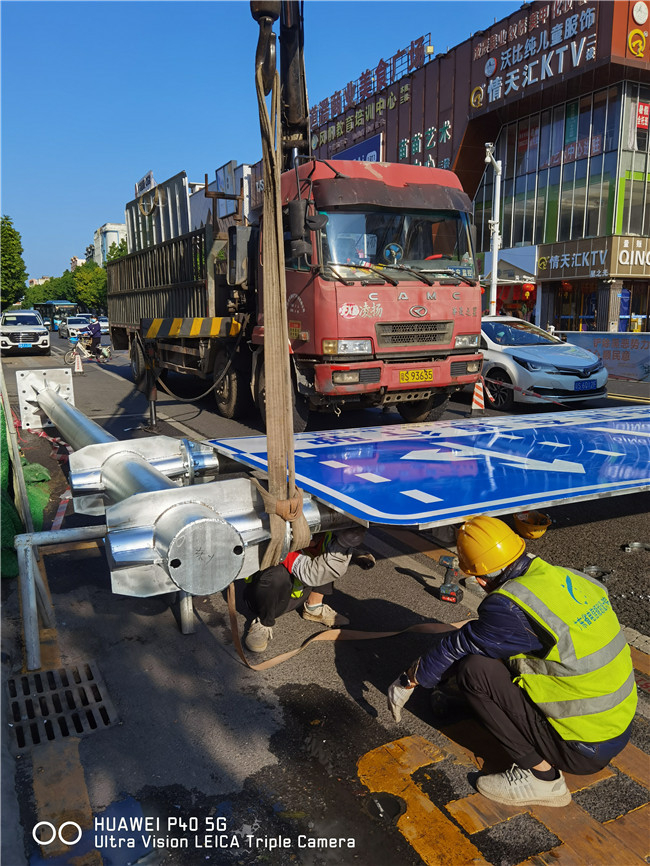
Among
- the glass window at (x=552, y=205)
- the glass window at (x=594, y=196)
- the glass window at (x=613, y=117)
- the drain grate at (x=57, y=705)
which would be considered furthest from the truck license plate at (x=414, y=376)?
the glass window at (x=552, y=205)

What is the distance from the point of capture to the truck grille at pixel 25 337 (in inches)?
987

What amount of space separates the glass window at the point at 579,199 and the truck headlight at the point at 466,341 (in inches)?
881

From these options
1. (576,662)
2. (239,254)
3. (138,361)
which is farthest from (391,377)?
(138,361)

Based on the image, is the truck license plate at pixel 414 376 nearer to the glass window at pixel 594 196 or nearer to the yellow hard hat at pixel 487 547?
the yellow hard hat at pixel 487 547

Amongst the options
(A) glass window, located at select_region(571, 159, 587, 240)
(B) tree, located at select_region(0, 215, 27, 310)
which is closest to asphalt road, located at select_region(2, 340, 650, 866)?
(A) glass window, located at select_region(571, 159, 587, 240)

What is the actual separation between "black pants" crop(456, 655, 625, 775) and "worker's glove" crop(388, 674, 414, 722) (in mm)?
309

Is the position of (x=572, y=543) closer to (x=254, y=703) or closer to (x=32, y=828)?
(x=254, y=703)

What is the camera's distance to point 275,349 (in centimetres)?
215

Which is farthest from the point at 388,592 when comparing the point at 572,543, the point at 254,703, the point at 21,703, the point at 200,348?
the point at 200,348

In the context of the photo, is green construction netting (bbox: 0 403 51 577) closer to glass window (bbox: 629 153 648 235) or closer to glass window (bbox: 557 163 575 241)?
glass window (bbox: 629 153 648 235)

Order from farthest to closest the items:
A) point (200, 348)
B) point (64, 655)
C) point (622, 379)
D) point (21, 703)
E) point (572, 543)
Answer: point (622, 379) → point (200, 348) → point (572, 543) → point (64, 655) → point (21, 703)

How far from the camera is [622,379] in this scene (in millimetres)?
14008

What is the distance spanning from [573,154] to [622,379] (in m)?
18.0

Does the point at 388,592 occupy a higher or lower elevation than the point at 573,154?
lower
